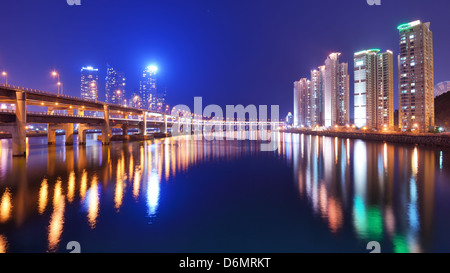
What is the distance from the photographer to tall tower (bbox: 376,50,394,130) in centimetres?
14288

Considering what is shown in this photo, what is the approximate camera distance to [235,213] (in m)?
11.1

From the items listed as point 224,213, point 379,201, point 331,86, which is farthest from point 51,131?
point 331,86

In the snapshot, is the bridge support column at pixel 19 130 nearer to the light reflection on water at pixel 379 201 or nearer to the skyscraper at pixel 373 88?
the light reflection on water at pixel 379 201

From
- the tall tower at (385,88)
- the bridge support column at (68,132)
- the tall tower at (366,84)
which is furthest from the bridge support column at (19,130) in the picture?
the tall tower at (385,88)

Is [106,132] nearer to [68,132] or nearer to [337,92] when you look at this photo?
[68,132]

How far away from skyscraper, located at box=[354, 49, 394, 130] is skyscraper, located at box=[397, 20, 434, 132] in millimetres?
33633

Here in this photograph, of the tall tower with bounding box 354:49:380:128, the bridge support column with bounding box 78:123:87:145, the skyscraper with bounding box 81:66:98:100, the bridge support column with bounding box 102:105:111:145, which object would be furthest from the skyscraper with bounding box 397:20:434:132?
the skyscraper with bounding box 81:66:98:100

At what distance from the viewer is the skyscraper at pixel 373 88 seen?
471 ft

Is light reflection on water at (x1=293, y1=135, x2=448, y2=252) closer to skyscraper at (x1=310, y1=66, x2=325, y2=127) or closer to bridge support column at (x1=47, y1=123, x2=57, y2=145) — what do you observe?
bridge support column at (x1=47, y1=123, x2=57, y2=145)

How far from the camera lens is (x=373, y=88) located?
14862 centimetres

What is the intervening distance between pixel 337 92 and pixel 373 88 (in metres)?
21.1
